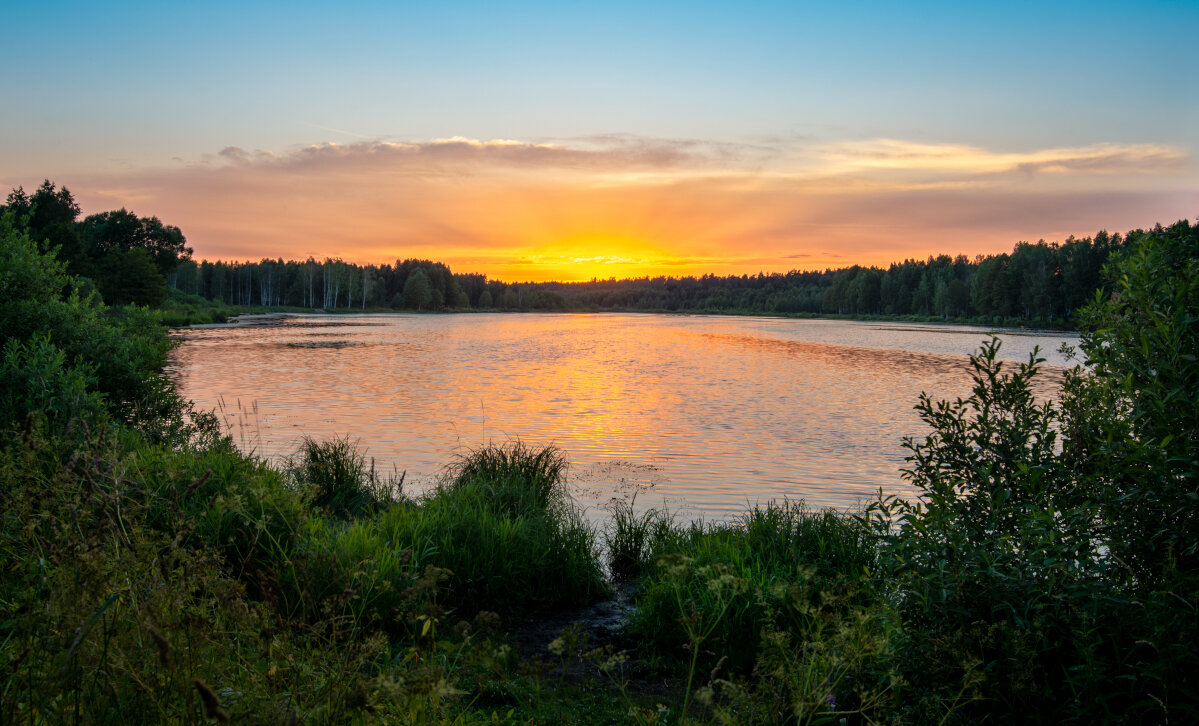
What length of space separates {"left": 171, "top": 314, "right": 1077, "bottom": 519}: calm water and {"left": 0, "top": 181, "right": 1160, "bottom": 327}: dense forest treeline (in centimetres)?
3039

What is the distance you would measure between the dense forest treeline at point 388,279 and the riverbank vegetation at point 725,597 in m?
55.5

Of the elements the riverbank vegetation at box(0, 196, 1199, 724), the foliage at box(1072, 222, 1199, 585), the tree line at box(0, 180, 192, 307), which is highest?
the tree line at box(0, 180, 192, 307)

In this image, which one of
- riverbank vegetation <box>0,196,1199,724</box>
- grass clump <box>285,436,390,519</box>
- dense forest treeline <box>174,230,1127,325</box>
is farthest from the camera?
dense forest treeline <box>174,230,1127,325</box>

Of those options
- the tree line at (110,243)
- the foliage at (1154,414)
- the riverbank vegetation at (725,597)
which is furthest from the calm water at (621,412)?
the tree line at (110,243)

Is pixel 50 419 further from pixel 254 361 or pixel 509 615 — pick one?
pixel 254 361

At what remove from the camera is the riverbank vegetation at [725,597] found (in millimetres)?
2740

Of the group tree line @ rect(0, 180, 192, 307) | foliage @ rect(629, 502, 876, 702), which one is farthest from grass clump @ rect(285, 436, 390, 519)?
tree line @ rect(0, 180, 192, 307)

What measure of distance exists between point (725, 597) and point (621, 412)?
15482 millimetres

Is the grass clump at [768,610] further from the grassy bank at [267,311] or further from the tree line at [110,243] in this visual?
the grassy bank at [267,311]

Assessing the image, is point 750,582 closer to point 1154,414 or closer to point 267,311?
point 1154,414

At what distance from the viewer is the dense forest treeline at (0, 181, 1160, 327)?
67.8 m

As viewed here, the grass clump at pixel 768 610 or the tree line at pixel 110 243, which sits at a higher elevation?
the tree line at pixel 110 243

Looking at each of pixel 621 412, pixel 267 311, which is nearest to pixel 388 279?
pixel 267 311

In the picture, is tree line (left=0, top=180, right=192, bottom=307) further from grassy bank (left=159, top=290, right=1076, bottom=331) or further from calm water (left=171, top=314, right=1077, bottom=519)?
calm water (left=171, top=314, right=1077, bottom=519)
